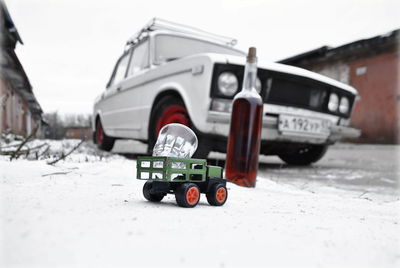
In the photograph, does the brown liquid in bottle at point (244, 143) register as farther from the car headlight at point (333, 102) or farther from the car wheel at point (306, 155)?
the car wheel at point (306, 155)

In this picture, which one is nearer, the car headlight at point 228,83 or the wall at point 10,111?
the car headlight at point 228,83

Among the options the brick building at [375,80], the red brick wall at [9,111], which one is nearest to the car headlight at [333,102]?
the red brick wall at [9,111]

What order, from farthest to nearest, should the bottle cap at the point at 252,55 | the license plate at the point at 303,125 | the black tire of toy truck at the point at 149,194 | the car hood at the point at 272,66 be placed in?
the license plate at the point at 303,125
the car hood at the point at 272,66
the bottle cap at the point at 252,55
the black tire of toy truck at the point at 149,194

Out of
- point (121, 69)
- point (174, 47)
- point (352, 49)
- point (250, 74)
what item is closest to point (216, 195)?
point (250, 74)

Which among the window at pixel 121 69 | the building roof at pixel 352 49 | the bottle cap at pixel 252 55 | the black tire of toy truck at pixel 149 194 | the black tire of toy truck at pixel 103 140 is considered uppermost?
the building roof at pixel 352 49

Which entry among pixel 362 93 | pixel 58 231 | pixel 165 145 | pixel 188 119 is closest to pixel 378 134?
pixel 362 93

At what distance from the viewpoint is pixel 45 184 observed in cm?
175

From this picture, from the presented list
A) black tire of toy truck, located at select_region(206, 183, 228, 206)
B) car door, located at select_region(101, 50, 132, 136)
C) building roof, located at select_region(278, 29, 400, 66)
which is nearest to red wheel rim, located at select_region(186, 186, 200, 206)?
black tire of toy truck, located at select_region(206, 183, 228, 206)

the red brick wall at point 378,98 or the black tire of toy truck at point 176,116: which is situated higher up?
the red brick wall at point 378,98

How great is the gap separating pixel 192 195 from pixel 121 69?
14.0 ft

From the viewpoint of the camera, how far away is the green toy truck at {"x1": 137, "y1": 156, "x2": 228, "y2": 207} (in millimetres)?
1345

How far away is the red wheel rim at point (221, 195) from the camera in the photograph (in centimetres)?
153

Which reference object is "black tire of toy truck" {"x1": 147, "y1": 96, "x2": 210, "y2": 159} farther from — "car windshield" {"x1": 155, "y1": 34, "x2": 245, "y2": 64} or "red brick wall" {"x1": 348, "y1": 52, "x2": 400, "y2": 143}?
"red brick wall" {"x1": 348, "y1": 52, "x2": 400, "y2": 143}

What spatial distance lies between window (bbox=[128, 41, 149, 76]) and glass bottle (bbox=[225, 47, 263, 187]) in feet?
A: 7.10
